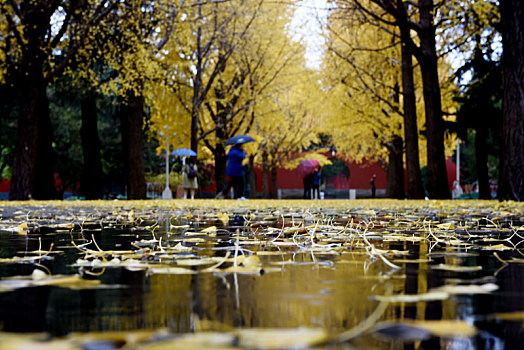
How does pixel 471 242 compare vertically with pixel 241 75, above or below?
below

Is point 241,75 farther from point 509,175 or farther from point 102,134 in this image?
point 509,175

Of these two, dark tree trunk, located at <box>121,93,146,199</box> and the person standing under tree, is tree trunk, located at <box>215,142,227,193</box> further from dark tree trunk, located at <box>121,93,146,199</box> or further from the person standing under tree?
dark tree trunk, located at <box>121,93,146,199</box>

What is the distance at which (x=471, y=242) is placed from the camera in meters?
4.16

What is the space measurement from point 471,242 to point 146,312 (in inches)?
117

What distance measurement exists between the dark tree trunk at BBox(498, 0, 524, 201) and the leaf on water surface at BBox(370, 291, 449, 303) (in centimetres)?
1225

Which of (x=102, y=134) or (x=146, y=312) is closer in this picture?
(x=146, y=312)

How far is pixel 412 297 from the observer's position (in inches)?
77.0

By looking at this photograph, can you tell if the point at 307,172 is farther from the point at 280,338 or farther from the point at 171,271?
the point at 280,338

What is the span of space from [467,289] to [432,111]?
623 inches

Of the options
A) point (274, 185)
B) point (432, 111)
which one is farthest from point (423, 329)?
point (274, 185)

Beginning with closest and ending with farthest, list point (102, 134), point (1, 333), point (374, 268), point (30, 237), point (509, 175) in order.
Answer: point (1, 333) < point (374, 268) < point (30, 237) < point (509, 175) < point (102, 134)

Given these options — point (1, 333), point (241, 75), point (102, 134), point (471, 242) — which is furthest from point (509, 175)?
point (102, 134)

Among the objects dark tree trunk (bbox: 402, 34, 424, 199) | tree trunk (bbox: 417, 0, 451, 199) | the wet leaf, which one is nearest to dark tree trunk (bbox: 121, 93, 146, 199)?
dark tree trunk (bbox: 402, 34, 424, 199)

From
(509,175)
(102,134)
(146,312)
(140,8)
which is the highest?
(140,8)
